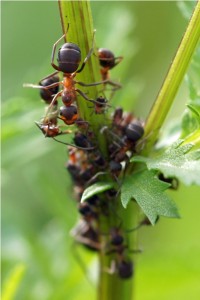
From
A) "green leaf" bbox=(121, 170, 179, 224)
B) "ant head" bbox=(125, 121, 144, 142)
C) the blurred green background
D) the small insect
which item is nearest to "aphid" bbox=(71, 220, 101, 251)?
the small insect

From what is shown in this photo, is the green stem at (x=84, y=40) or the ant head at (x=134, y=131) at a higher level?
the green stem at (x=84, y=40)

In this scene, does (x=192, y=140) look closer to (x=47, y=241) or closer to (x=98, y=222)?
(x=98, y=222)

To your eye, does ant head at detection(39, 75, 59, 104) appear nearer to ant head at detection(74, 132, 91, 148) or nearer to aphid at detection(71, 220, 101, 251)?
ant head at detection(74, 132, 91, 148)

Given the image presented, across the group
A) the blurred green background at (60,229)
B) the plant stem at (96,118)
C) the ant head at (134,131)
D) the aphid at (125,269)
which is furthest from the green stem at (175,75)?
the blurred green background at (60,229)

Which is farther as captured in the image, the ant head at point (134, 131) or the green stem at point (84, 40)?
the ant head at point (134, 131)

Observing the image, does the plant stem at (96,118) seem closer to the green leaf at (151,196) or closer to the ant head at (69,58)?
the ant head at (69,58)

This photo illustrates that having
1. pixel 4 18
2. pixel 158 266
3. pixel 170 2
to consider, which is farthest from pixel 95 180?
pixel 170 2

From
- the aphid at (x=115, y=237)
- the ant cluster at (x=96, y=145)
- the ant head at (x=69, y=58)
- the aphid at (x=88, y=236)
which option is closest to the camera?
the ant head at (x=69, y=58)
